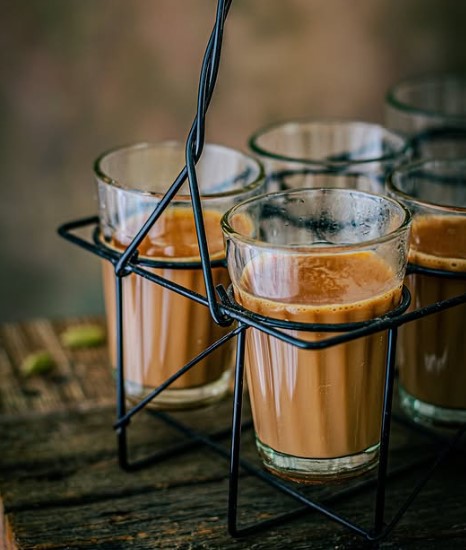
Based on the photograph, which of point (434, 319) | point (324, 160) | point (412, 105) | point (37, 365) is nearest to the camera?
point (434, 319)

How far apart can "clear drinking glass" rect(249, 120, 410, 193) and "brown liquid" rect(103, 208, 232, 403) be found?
0.41 feet

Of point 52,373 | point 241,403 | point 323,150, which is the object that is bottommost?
point 52,373

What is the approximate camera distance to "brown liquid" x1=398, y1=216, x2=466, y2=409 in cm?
69

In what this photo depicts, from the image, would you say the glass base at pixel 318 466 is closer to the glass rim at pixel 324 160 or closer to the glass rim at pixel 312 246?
the glass rim at pixel 312 246

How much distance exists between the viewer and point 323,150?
2.90ft

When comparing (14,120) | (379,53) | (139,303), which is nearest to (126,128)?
(14,120)

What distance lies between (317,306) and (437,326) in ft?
0.49

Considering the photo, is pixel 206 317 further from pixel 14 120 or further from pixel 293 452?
pixel 14 120

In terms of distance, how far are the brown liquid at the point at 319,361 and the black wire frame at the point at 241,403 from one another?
14mm

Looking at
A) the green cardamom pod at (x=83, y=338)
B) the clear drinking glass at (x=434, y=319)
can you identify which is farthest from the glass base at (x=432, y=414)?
the green cardamom pod at (x=83, y=338)

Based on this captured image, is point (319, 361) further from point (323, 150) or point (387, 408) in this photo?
point (323, 150)

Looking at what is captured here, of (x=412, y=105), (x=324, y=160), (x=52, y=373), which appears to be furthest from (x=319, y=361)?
(x=412, y=105)

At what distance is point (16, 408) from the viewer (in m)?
0.91

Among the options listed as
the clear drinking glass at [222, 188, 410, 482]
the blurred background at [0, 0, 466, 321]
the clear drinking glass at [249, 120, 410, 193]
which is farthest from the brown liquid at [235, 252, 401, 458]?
the blurred background at [0, 0, 466, 321]
